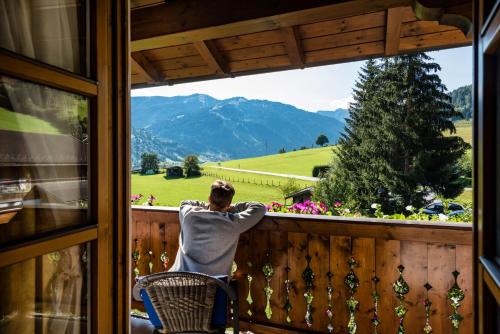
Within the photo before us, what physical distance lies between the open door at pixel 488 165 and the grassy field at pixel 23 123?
3.19 ft

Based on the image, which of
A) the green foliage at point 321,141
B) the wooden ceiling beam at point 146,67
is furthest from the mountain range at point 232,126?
the wooden ceiling beam at point 146,67

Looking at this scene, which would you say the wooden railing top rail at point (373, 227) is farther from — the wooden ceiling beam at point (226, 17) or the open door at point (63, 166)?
the open door at point (63, 166)

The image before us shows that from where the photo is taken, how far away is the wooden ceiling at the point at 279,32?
1.95m

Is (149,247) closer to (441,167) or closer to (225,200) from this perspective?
(225,200)

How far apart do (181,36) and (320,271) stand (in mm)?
1758

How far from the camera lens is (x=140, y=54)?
293 centimetres

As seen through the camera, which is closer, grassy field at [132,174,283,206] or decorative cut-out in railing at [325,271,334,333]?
decorative cut-out in railing at [325,271,334,333]

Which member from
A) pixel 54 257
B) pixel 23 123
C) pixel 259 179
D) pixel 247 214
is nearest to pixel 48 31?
pixel 23 123

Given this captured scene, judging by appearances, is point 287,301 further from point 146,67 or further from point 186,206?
point 146,67

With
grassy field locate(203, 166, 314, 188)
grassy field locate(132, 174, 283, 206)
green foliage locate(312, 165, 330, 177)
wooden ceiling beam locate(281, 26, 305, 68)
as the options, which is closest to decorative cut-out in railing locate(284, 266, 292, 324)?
wooden ceiling beam locate(281, 26, 305, 68)

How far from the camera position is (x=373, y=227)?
1979mm

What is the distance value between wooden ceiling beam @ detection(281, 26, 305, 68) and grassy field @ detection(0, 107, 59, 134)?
1926 millimetres

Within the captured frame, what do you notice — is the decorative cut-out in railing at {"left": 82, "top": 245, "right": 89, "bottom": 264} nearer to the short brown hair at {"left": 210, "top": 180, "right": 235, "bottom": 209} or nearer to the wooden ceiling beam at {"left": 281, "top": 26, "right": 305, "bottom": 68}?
the short brown hair at {"left": 210, "top": 180, "right": 235, "bottom": 209}

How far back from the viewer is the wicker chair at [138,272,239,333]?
1667 mm
